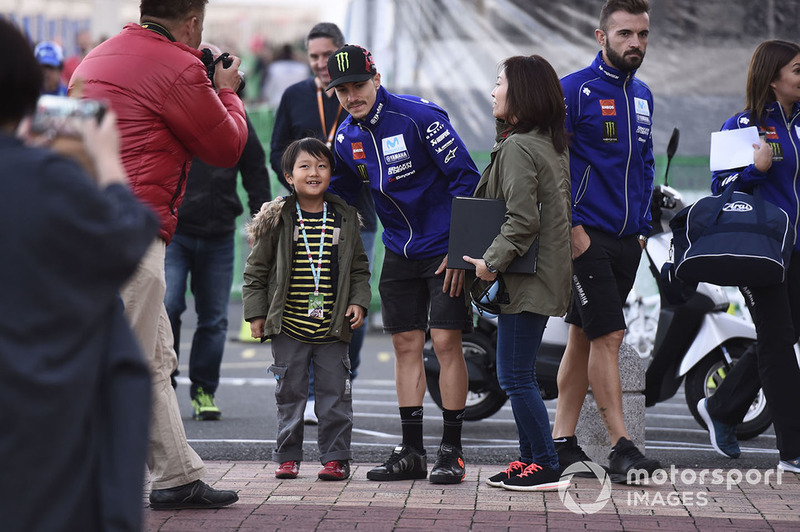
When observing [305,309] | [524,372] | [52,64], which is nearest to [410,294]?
[305,309]

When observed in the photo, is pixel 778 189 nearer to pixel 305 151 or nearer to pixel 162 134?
pixel 305 151

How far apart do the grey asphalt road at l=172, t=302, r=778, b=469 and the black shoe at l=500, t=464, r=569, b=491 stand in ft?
3.39

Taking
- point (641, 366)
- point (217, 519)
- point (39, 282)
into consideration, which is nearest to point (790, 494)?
point (641, 366)

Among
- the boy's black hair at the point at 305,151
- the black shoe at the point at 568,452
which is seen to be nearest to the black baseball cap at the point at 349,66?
the boy's black hair at the point at 305,151

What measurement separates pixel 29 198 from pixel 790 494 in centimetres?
402

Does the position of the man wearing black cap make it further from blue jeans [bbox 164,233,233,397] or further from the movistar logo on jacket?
blue jeans [bbox 164,233,233,397]

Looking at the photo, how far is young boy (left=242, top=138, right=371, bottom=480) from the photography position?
5473 mm

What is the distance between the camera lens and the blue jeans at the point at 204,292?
7.40m

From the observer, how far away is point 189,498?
466 cm

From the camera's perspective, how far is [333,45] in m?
7.70

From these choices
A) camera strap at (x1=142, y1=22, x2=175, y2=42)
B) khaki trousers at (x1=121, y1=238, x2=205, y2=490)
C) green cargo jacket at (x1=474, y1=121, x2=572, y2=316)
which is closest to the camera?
khaki trousers at (x1=121, y1=238, x2=205, y2=490)

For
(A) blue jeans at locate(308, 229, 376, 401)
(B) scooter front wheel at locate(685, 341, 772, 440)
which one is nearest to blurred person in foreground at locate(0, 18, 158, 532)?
(A) blue jeans at locate(308, 229, 376, 401)

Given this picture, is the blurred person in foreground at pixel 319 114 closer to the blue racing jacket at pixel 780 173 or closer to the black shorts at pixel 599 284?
the black shorts at pixel 599 284

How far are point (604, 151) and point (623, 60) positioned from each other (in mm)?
457
